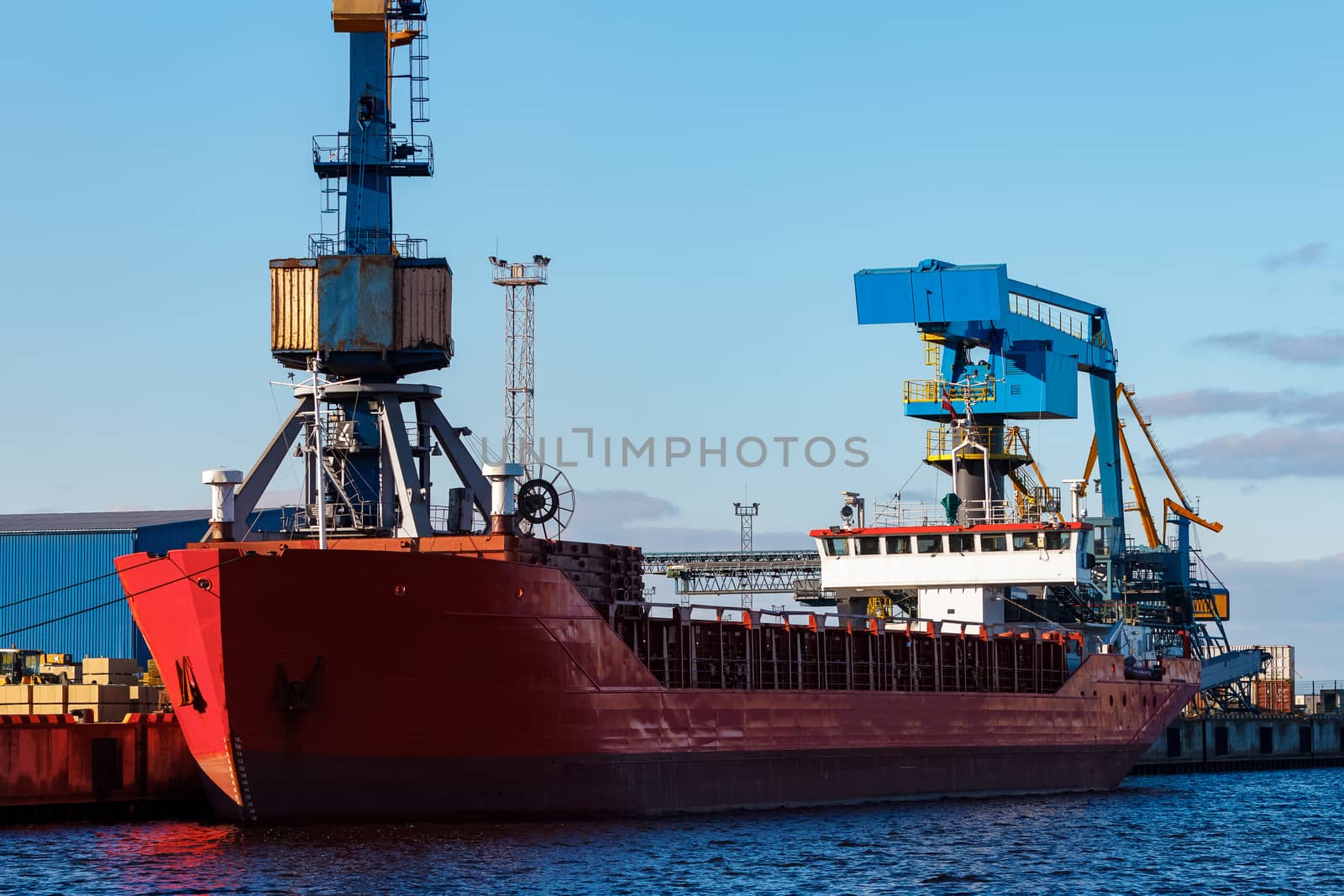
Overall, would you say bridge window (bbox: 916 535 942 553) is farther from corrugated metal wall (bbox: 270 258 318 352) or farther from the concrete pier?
the concrete pier

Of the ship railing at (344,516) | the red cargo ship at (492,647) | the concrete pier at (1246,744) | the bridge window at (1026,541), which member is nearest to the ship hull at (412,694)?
the red cargo ship at (492,647)

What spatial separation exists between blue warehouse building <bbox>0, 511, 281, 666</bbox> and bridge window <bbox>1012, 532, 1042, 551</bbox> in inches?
907

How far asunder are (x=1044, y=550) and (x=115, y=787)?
76.1 ft

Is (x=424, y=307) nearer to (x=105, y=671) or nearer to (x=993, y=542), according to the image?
(x=105, y=671)

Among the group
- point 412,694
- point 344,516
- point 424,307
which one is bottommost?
point 412,694

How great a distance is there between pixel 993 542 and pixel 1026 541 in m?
0.82

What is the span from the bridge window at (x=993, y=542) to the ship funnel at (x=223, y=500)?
20.6 metres

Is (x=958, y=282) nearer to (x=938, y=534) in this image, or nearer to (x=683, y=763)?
(x=938, y=534)

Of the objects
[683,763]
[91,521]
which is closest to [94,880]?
[683,763]

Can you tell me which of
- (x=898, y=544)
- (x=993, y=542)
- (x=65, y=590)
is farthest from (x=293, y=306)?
(x=65, y=590)

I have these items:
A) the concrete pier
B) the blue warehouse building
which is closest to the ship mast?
the blue warehouse building

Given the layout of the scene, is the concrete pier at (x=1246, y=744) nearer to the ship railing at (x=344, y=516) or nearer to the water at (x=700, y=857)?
the water at (x=700, y=857)

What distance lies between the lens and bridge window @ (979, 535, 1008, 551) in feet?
147

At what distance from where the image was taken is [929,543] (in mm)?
45438
